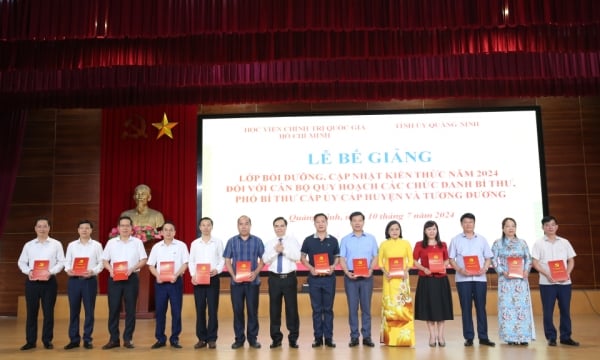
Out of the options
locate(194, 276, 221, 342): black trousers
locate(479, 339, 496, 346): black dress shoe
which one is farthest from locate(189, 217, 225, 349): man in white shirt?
locate(479, 339, 496, 346): black dress shoe

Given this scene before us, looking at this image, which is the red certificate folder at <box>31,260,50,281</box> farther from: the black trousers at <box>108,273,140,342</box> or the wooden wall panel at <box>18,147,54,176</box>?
the wooden wall panel at <box>18,147,54,176</box>

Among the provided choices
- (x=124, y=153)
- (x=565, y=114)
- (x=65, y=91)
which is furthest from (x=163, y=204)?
(x=565, y=114)

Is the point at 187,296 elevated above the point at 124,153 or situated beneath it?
situated beneath

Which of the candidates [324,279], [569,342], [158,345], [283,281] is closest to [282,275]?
[283,281]

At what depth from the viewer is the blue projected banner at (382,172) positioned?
28.0 feet

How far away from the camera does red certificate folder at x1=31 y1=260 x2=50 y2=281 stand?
17.7 ft

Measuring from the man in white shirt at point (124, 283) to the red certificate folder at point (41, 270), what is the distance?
51 cm

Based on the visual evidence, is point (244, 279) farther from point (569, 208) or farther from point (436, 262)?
point (569, 208)

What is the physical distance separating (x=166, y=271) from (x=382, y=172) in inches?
167

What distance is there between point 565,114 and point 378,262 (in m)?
5.30

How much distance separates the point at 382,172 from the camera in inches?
340

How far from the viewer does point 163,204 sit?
8.85 meters

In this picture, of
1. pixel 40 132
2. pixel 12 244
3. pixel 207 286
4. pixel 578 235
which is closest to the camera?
pixel 207 286

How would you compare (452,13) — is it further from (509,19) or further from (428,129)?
(428,129)
